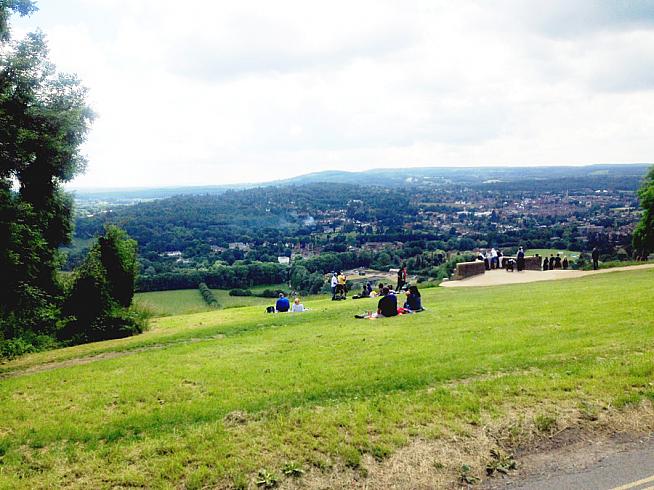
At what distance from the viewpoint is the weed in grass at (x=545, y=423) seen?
8.14m

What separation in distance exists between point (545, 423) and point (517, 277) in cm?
2222

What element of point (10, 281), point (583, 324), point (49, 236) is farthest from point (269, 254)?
point (583, 324)

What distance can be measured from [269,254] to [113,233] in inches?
3191

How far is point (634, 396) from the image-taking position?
881cm

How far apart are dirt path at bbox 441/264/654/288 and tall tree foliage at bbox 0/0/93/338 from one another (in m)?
19.5

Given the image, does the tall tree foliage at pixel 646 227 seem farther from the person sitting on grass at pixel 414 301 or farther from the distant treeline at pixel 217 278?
the distant treeline at pixel 217 278

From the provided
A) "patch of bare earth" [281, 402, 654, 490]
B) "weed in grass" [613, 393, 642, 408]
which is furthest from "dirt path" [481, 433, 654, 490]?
"weed in grass" [613, 393, 642, 408]

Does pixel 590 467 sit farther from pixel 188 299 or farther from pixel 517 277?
pixel 188 299

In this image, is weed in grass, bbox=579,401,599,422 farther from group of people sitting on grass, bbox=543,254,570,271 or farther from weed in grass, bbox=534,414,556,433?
group of people sitting on grass, bbox=543,254,570,271

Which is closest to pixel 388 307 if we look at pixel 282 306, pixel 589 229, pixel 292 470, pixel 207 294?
pixel 282 306

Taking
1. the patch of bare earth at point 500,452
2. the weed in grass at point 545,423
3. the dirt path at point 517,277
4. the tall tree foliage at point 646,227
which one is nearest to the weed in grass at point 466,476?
the patch of bare earth at point 500,452

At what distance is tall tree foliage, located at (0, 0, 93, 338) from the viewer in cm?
1689

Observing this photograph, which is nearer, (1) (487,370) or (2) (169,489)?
(2) (169,489)

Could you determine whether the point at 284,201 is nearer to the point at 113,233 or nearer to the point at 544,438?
the point at 113,233
